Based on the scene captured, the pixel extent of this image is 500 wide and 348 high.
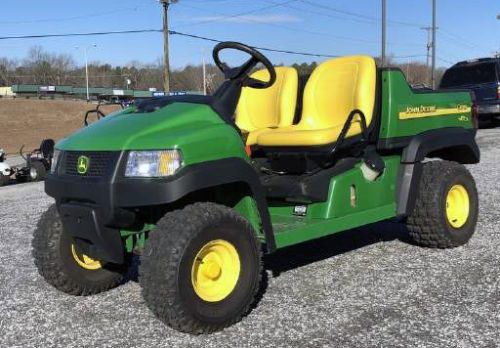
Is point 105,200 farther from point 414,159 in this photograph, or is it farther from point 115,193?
point 414,159

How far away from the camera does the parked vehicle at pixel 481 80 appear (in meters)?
16.5

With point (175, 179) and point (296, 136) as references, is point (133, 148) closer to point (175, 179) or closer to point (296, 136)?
point (175, 179)

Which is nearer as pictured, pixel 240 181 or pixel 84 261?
pixel 240 181

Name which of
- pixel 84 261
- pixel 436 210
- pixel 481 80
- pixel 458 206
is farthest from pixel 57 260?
pixel 481 80

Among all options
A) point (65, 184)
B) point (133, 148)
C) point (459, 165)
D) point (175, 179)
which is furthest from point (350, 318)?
point (459, 165)

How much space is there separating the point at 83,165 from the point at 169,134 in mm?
519

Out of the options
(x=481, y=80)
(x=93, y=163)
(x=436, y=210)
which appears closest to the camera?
(x=93, y=163)

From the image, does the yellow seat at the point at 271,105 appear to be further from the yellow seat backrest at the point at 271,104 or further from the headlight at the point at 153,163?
the headlight at the point at 153,163

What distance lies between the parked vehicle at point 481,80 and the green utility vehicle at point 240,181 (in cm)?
1173

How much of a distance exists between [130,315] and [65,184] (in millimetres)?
924

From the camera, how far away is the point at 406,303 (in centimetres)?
393

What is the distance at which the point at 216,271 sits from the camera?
3598mm

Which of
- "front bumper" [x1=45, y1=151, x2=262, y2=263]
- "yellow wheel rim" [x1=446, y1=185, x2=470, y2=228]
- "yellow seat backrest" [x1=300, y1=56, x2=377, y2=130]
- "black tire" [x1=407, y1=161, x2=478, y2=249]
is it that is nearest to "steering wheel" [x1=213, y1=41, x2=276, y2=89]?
"front bumper" [x1=45, y1=151, x2=262, y2=263]

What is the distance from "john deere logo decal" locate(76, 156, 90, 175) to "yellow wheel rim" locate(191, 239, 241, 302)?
80 centimetres
